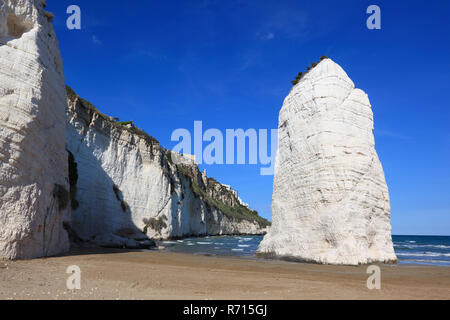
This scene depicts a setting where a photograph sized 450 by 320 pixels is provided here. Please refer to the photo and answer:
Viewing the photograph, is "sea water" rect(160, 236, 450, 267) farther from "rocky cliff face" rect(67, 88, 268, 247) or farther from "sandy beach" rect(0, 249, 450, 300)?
"sandy beach" rect(0, 249, 450, 300)

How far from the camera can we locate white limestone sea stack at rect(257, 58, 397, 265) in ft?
42.3

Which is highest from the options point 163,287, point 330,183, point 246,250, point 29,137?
point 29,137

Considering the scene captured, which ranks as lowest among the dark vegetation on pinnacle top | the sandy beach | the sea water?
the sea water

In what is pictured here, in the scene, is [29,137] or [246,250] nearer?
[29,137]

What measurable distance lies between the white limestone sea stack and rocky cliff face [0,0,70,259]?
10393 millimetres

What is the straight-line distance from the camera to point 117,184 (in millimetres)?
29609

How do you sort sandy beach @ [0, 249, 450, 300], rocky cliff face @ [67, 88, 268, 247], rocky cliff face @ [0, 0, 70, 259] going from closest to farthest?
1. sandy beach @ [0, 249, 450, 300]
2. rocky cliff face @ [0, 0, 70, 259]
3. rocky cliff face @ [67, 88, 268, 247]

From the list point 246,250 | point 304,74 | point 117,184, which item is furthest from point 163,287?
point 117,184

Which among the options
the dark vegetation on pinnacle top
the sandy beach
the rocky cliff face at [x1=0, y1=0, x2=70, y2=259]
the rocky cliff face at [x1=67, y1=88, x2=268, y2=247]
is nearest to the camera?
the sandy beach

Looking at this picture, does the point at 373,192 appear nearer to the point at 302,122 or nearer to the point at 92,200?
the point at 302,122

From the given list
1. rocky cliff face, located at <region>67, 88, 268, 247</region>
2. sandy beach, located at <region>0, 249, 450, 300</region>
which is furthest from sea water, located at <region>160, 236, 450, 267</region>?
sandy beach, located at <region>0, 249, 450, 300</region>

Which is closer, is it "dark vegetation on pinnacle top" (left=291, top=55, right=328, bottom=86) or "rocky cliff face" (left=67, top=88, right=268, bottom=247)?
"dark vegetation on pinnacle top" (left=291, top=55, right=328, bottom=86)

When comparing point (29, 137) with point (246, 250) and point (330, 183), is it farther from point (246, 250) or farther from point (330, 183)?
point (246, 250)

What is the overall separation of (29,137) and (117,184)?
20.4 metres
